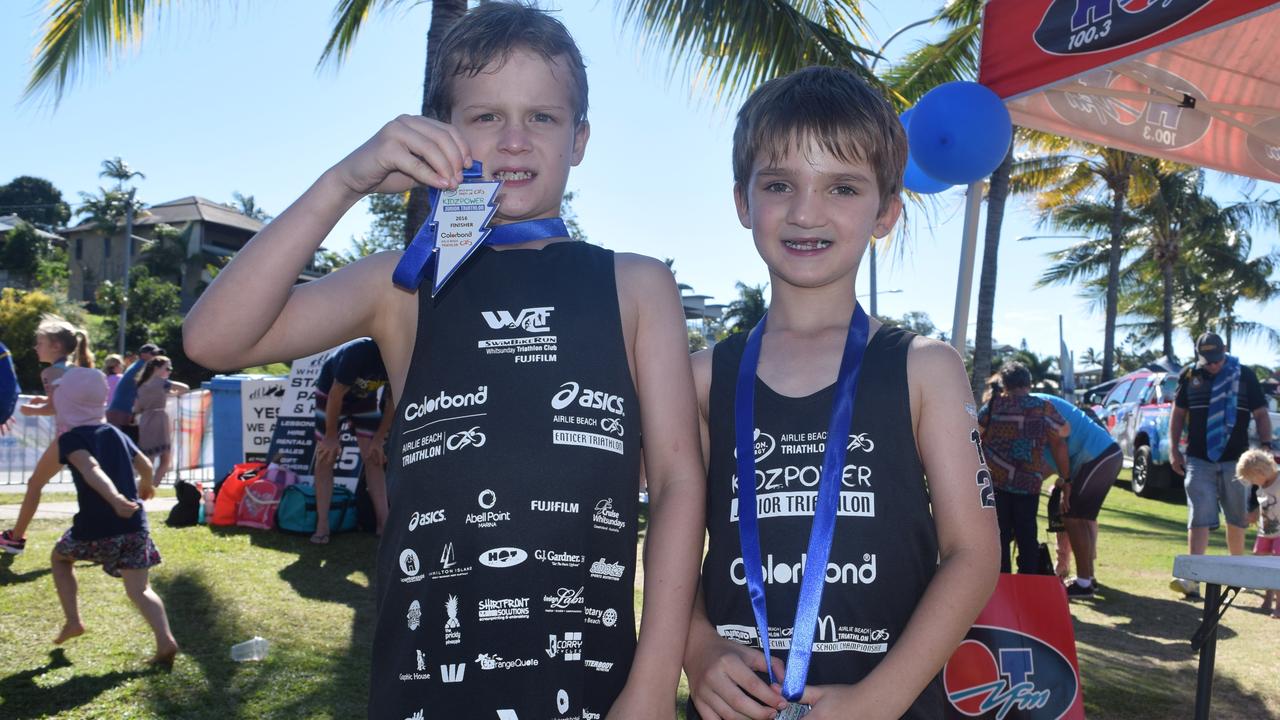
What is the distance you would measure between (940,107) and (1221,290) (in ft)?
134

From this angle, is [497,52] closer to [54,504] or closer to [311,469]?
[311,469]

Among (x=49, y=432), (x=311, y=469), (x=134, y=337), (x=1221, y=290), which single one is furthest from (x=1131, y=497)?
(x=134, y=337)

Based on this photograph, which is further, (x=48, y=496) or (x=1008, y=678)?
(x=48, y=496)

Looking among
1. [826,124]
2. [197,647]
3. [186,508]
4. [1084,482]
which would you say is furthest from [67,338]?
[1084,482]

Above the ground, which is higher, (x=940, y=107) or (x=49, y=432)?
(x=940, y=107)

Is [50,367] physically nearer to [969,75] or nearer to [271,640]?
[271,640]

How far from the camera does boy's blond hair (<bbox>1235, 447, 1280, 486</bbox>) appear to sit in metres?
7.09

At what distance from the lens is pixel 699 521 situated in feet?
5.13

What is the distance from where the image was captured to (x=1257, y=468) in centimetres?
712

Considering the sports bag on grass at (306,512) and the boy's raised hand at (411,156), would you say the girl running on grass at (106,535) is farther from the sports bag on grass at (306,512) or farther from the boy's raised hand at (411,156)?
the boy's raised hand at (411,156)

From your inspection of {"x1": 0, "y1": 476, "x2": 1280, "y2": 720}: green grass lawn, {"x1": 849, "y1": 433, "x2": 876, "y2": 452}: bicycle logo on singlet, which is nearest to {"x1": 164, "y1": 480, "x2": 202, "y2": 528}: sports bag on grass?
{"x1": 0, "y1": 476, "x2": 1280, "y2": 720}: green grass lawn

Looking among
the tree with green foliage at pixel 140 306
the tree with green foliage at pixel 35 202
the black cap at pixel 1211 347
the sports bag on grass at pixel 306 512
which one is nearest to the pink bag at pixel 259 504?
the sports bag on grass at pixel 306 512

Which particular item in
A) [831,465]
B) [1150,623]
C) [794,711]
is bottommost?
[1150,623]

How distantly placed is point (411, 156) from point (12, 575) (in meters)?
7.00
